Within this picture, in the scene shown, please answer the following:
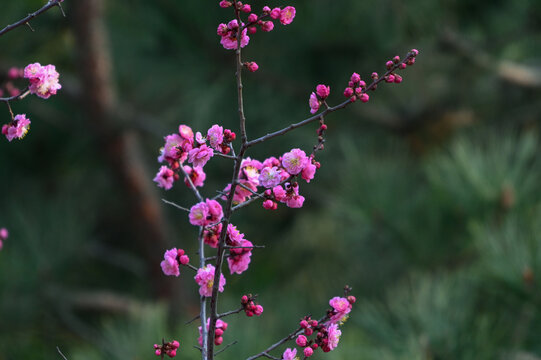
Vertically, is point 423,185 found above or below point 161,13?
below

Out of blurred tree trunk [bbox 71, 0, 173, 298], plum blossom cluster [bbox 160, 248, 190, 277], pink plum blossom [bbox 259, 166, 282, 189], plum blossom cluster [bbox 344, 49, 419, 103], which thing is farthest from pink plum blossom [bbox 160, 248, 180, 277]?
blurred tree trunk [bbox 71, 0, 173, 298]

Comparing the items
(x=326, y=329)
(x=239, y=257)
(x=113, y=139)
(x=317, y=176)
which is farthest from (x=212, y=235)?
(x=317, y=176)

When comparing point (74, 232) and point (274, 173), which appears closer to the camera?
point (274, 173)

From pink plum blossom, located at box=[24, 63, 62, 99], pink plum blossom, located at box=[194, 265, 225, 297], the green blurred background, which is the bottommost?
pink plum blossom, located at box=[194, 265, 225, 297]

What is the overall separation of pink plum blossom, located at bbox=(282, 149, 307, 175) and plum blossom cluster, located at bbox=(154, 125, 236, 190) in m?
0.05

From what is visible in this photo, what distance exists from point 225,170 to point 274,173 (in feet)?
7.47

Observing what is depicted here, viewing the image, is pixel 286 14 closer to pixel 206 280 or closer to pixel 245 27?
pixel 245 27

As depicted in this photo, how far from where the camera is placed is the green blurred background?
5.31 feet

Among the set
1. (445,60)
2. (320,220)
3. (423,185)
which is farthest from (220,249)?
(320,220)

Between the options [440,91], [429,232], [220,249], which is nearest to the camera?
[220,249]

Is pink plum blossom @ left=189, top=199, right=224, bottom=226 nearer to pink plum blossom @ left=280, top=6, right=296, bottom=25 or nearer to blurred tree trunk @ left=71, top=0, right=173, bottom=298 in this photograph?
pink plum blossom @ left=280, top=6, right=296, bottom=25

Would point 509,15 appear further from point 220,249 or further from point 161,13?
point 220,249

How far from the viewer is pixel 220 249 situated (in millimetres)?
591

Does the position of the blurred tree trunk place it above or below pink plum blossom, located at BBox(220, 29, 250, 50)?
above
